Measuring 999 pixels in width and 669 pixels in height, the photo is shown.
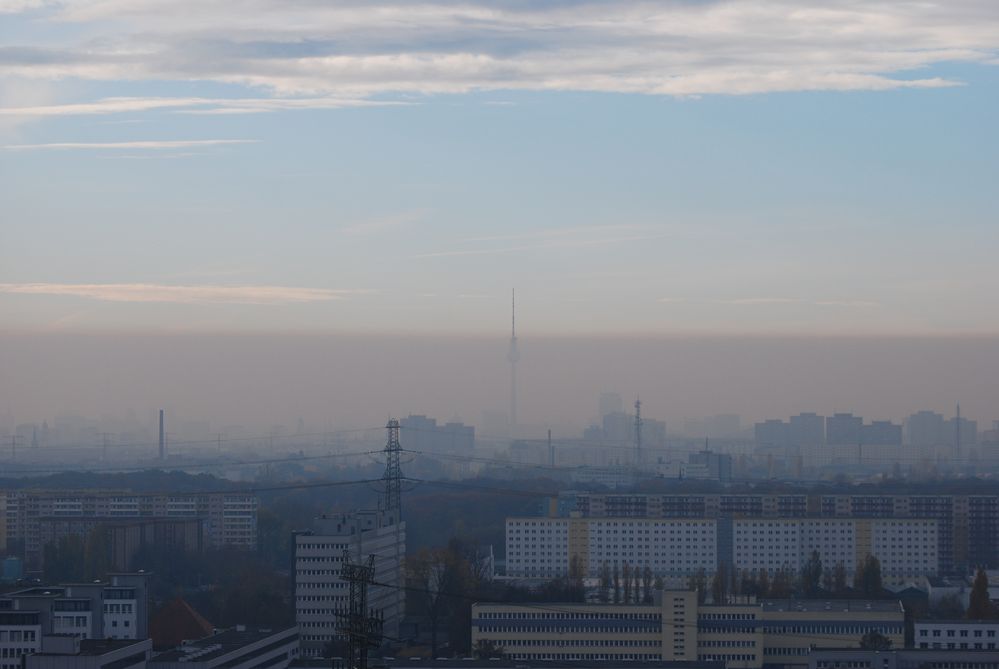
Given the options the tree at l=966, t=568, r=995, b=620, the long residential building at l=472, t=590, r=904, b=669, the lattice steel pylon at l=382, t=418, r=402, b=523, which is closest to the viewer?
the long residential building at l=472, t=590, r=904, b=669

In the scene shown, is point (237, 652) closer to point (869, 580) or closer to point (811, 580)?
point (811, 580)

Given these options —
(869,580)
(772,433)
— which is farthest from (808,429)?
(869,580)

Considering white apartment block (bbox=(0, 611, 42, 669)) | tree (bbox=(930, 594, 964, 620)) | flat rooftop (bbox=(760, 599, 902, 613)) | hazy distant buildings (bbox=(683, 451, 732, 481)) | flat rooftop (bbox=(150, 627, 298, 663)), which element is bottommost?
tree (bbox=(930, 594, 964, 620))

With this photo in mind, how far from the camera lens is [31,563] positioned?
24812 millimetres

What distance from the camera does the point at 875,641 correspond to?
14.3 m

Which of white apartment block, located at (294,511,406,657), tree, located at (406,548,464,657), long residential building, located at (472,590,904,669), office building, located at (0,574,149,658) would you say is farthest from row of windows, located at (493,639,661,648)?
office building, located at (0,574,149,658)

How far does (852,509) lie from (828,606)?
14105 mm

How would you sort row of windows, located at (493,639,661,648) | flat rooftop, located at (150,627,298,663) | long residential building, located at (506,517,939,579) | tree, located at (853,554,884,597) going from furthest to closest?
long residential building, located at (506,517,939,579) → tree, located at (853,554,884,597) → row of windows, located at (493,639,661,648) → flat rooftop, located at (150,627,298,663)

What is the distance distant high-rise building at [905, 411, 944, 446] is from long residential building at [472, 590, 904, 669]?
49.5m

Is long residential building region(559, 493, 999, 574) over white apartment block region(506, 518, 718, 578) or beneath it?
over

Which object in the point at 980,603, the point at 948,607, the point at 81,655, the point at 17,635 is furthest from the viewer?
the point at 948,607

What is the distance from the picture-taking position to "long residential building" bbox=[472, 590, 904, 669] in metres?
14.7

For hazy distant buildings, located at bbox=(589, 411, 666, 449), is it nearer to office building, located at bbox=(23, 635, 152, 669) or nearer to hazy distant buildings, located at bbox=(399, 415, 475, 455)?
hazy distant buildings, located at bbox=(399, 415, 475, 455)

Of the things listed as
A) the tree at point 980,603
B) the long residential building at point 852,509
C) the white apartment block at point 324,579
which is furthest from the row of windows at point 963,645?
the long residential building at point 852,509
